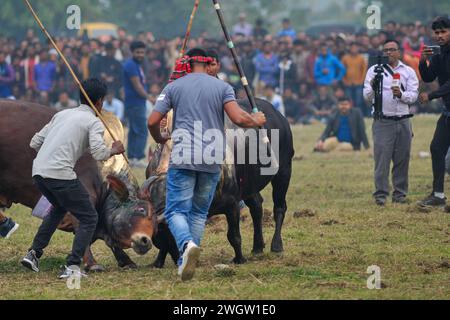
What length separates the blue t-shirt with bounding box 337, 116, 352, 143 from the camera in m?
23.0

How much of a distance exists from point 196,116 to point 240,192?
1709mm

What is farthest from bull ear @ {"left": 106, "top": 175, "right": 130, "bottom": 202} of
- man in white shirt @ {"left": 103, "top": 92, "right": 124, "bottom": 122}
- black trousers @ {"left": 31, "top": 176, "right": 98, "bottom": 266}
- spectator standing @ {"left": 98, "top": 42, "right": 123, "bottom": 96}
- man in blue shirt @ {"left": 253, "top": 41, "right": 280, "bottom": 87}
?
man in blue shirt @ {"left": 253, "top": 41, "right": 280, "bottom": 87}

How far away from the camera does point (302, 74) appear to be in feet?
98.7

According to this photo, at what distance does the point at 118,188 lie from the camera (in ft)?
33.7

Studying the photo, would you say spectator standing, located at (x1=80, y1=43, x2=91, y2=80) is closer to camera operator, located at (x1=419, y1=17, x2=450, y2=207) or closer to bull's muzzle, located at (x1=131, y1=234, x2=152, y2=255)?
camera operator, located at (x1=419, y1=17, x2=450, y2=207)

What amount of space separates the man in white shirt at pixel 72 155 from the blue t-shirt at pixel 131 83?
1064cm

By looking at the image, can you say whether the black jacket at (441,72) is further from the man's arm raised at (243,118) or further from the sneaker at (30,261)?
the sneaker at (30,261)

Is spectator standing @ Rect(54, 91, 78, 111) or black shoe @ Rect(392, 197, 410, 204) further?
spectator standing @ Rect(54, 91, 78, 111)

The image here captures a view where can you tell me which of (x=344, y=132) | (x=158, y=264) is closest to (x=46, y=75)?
(x=344, y=132)

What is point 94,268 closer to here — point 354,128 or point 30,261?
point 30,261

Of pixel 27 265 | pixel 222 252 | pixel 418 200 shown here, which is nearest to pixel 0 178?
pixel 27 265

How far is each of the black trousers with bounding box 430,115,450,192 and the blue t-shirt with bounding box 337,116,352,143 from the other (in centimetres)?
853

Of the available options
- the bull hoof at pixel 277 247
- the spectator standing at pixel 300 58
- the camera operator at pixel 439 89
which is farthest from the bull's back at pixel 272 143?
the spectator standing at pixel 300 58

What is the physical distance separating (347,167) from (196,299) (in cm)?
1163
